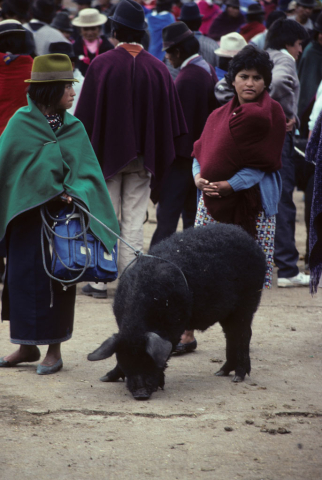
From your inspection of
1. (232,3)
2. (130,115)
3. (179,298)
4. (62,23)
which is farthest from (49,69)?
(232,3)

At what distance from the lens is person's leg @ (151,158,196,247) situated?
6.66m

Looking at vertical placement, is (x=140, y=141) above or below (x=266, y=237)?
above

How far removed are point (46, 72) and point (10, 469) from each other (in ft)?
7.65

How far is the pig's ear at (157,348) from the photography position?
12.3 feet

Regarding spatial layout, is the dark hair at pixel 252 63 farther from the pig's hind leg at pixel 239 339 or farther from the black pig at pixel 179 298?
the pig's hind leg at pixel 239 339

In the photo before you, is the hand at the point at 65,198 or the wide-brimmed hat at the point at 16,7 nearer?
the hand at the point at 65,198

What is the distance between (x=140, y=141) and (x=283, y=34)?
1.89 m

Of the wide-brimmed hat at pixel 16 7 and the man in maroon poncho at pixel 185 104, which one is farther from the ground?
the wide-brimmed hat at pixel 16 7

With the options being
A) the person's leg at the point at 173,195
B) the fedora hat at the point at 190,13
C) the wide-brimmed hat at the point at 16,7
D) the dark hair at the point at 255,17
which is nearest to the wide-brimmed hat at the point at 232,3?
the dark hair at the point at 255,17

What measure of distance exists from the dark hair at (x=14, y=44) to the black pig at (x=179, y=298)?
120 inches

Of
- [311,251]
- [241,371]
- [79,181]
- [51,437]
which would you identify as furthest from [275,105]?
[51,437]

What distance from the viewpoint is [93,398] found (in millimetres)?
4012

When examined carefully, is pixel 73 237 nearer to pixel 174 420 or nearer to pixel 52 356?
pixel 52 356

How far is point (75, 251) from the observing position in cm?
412
